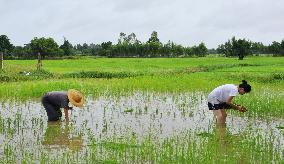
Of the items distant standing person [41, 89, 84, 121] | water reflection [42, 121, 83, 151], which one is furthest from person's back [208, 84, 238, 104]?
water reflection [42, 121, 83, 151]

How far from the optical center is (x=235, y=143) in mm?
8359

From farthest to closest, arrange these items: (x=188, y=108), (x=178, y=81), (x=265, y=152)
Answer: (x=178, y=81) < (x=188, y=108) < (x=265, y=152)

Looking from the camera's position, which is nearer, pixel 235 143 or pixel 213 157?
pixel 213 157

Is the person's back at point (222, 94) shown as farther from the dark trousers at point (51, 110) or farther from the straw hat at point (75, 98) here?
→ the dark trousers at point (51, 110)

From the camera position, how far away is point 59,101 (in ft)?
34.3

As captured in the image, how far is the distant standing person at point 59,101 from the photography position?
32.8ft

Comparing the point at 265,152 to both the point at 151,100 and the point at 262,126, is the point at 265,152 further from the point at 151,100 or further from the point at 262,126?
the point at 151,100

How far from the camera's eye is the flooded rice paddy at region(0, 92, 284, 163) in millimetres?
7242

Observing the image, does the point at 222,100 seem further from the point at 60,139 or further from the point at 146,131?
the point at 60,139

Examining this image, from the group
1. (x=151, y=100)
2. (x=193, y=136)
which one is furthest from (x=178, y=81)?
(x=193, y=136)

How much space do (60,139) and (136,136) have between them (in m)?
1.65

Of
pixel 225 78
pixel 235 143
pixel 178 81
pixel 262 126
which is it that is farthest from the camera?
pixel 225 78

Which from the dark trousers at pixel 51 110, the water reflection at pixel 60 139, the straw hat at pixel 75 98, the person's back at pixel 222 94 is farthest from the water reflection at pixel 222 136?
the dark trousers at pixel 51 110

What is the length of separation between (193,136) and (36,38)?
239ft
